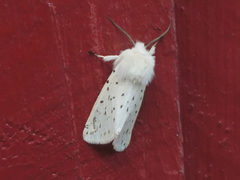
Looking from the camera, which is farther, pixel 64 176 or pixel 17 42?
pixel 64 176

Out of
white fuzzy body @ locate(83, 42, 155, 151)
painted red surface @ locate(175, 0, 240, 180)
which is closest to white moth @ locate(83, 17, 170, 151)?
white fuzzy body @ locate(83, 42, 155, 151)

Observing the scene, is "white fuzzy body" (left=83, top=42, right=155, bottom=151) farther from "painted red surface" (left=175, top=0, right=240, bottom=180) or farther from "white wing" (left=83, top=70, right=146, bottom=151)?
"painted red surface" (left=175, top=0, right=240, bottom=180)

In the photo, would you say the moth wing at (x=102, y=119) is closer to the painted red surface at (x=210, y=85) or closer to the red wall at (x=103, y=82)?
the red wall at (x=103, y=82)

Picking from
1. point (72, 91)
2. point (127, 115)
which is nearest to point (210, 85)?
point (127, 115)

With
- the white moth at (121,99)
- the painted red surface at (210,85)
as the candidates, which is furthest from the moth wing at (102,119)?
the painted red surface at (210,85)

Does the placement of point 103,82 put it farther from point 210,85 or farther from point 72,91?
point 210,85

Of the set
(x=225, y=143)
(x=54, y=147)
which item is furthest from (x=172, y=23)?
(x=54, y=147)

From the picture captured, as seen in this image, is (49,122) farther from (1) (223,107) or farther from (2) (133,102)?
(1) (223,107)
